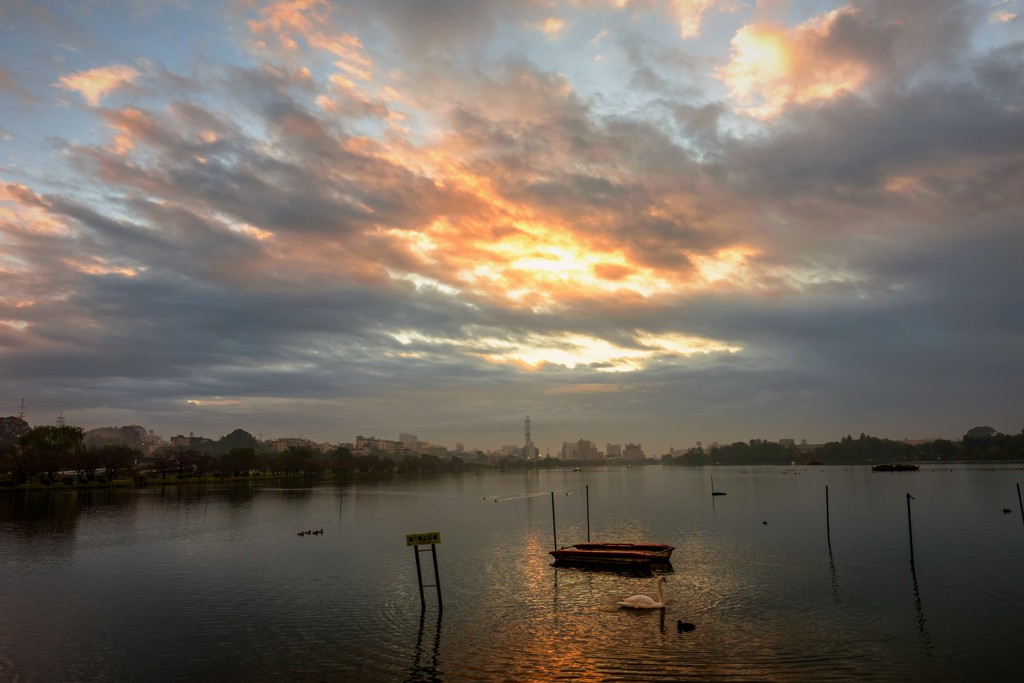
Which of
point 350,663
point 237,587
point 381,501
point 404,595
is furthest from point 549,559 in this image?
point 381,501

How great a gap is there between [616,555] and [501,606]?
17139 mm

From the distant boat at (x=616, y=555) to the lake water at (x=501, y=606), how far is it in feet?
5.08

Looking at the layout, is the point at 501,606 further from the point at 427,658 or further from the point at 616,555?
the point at 616,555

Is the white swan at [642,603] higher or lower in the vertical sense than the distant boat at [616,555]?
higher

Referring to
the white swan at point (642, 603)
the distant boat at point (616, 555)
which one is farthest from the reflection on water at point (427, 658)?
the distant boat at point (616, 555)

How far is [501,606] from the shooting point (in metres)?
41.2

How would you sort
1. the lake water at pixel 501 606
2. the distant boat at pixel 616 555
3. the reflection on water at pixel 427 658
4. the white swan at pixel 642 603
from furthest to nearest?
1. the distant boat at pixel 616 555
2. the white swan at pixel 642 603
3. the lake water at pixel 501 606
4. the reflection on water at pixel 427 658

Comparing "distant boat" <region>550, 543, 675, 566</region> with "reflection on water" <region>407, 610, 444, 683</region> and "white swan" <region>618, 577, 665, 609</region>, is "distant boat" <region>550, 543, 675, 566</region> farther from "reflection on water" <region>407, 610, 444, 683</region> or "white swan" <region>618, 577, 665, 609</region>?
"reflection on water" <region>407, 610, 444, 683</region>

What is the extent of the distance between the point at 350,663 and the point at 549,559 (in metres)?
33.7

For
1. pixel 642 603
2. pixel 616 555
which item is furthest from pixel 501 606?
pixel 616 555

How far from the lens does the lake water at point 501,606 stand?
29094mm

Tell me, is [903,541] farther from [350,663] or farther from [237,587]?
[237,587]

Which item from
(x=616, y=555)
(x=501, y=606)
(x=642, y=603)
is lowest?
(x=501, y=606)

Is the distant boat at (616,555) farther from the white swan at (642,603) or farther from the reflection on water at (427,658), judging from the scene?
the reflection on water at (427,658)
